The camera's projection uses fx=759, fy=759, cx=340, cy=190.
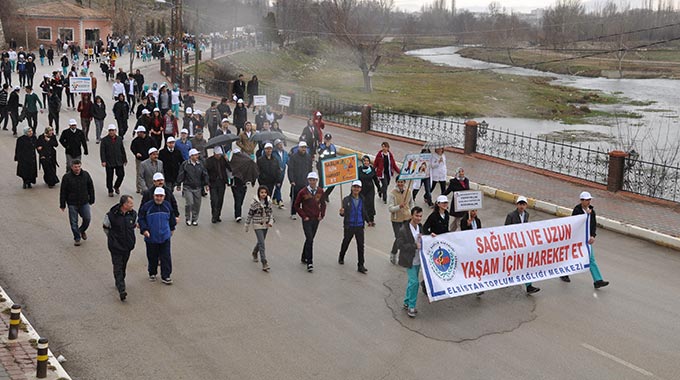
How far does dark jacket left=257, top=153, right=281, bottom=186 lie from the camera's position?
14445 mm

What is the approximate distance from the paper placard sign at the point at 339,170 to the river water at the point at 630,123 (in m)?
11.6

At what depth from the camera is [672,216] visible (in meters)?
16.3

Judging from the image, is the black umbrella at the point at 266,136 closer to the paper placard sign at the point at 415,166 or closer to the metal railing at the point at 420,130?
the paper placard sign at the point at 415,166

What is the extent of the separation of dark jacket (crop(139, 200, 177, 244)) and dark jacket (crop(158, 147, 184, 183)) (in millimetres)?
4053

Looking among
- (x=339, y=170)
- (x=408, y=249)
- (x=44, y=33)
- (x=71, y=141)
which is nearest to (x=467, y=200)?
(x=408, y=249)

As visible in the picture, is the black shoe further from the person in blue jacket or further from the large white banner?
the person in blue jacket

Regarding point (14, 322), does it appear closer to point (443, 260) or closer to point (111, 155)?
point (443, 260)

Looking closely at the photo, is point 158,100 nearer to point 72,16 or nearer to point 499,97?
point 499,97

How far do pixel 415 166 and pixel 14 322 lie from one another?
9.03 metres

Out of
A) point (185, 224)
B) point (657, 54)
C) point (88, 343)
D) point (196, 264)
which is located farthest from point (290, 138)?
point (657, 54)

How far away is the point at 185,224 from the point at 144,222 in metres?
3.60

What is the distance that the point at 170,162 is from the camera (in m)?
14.5

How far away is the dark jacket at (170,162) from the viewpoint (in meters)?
14.5

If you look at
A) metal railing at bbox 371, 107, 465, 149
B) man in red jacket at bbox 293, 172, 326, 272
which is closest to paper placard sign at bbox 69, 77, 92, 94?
metal railing at bbox 371, 107, 465, 149
